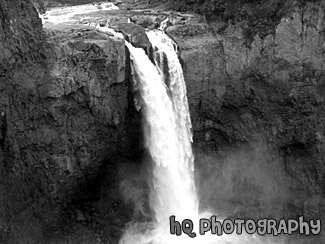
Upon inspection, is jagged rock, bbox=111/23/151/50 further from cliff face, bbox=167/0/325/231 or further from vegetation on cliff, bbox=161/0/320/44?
vegetation on cliff, bbox=161/0/320/44

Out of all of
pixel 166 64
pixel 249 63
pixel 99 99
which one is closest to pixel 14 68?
pixel 99 99

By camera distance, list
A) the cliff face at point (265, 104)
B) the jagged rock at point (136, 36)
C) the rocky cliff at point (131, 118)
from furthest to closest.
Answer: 1. the cliff face at point (265, 104)
2. the jagged rock at point (136, 36)
3. the rocky cliff at point (131, 118)

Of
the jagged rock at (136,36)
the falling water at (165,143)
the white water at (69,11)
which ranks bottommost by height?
the falling water at (165,143)

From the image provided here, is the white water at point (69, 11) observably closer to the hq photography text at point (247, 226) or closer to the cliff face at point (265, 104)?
the cliff face at point (265, 104)

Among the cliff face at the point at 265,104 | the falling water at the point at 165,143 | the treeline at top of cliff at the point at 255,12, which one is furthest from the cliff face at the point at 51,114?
the treeline at top of cliff at the point at 255,12

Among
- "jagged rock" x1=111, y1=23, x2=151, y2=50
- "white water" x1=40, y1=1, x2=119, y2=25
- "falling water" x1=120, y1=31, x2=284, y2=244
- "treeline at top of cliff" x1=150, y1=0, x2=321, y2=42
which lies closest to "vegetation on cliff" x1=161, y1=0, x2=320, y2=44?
"treeline at top of cliff" x1=150, y1=0, x2=321, y2=42

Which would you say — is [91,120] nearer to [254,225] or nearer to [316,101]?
[254,225]
